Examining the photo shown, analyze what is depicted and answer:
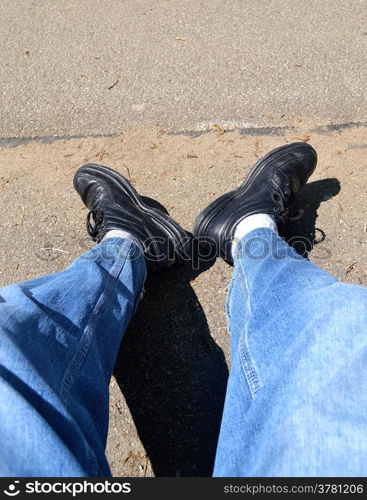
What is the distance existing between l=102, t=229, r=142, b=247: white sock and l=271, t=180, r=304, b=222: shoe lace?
2.16ft

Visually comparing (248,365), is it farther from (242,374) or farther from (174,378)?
(174,378)

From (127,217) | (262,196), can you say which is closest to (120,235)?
(127,217)

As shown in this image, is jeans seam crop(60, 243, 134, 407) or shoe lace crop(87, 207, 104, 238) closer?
jeans seam crop(60, 243, 134, 407)

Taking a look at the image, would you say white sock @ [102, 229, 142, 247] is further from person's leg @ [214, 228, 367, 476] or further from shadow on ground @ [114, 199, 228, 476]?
person's leg @ [214, 228, 367, 476]

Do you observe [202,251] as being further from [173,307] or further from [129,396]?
[129,396]

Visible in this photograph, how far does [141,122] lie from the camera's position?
2568 millimetres

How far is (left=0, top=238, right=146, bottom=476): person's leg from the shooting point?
1.05 meters

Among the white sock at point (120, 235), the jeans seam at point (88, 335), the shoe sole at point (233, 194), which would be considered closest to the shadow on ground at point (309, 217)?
the shoe sole at point (233, 194)

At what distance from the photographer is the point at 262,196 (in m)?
2.18

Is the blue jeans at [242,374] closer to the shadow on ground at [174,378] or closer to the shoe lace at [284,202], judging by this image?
the shadow on ground at [174,378]

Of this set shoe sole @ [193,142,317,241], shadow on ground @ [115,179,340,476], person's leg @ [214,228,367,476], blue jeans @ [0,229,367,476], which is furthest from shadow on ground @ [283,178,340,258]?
person's leg @ [214,228,367,476]

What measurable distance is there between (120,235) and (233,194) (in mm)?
593
